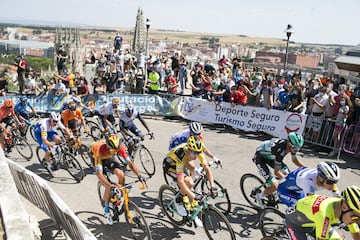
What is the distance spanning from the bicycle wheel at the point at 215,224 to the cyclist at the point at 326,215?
1.39 meters

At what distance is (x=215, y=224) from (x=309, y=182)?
1643 millimetres

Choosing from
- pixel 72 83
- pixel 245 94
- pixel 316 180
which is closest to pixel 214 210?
pixel 316 180

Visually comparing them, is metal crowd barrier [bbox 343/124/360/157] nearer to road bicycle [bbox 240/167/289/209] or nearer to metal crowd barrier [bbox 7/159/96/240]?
road bicycle [bbox 240/167/289/209]

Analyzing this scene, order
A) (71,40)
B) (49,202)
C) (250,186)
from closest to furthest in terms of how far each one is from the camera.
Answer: (49,202)
(250,186)
(71,40)

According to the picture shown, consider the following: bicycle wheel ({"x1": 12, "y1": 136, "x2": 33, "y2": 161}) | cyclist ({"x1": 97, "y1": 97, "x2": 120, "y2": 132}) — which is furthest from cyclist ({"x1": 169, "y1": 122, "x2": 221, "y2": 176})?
bicycle wheel ({"x1": 12, "y1": 136, "x2": 33, "y2": 161})

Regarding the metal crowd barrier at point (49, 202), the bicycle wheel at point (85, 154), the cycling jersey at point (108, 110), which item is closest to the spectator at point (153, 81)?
the cycling jersey at point (108, 110)

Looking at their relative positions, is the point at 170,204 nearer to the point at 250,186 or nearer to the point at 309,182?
the point at 250,186

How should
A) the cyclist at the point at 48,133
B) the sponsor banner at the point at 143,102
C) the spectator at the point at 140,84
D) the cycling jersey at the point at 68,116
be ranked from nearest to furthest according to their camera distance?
the cyclist at the point at 48,133
the cycling jersey at the point at 68,116
the sponsor banner at the point at 143,102
the spectator at the point at 140,84

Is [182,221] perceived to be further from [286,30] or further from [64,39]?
[64,39]

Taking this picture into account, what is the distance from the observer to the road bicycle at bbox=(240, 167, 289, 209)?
6232 mm

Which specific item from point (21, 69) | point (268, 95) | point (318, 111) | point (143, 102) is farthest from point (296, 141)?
point (21, 69)

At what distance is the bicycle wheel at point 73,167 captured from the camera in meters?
8.20

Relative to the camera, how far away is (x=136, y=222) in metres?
5.70

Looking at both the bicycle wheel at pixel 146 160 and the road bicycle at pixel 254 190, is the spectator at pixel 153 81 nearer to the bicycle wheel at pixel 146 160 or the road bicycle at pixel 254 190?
the bicycle wheel at pixel 146 160
